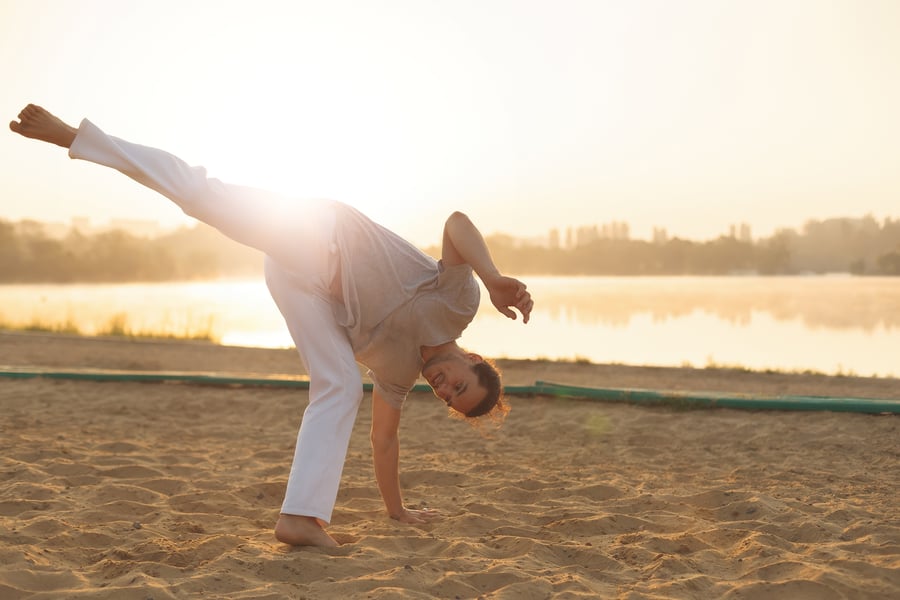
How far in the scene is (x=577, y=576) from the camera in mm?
2729

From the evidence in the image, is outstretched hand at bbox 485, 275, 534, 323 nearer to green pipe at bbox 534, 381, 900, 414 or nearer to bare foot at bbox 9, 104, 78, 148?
bare foot at bbox 9, 104, 78, 148

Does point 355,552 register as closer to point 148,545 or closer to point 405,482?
point 148,545

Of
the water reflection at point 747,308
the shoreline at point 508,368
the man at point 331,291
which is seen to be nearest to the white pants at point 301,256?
the man at point 331,291

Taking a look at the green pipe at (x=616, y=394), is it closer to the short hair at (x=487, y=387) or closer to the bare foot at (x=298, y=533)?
the short hair at (x=487, y=387)

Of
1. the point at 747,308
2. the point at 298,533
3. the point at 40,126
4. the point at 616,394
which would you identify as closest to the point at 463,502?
the point at 298,533

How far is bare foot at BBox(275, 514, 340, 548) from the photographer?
2.98 metres

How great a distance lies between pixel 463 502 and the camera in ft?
12.7

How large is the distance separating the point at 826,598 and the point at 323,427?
6.03 ft

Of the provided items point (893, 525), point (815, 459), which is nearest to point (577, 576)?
point (893, 525)

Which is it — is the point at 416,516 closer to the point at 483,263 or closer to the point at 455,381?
the point at 455,381

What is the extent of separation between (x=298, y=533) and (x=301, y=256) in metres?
1.08

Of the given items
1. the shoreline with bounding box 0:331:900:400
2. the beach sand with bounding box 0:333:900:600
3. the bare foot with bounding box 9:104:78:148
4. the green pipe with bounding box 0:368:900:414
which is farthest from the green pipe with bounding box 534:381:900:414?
the bare foot with bounding box 9:104:78:148

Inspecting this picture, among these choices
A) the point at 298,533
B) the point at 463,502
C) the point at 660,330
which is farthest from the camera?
the point at 660,330

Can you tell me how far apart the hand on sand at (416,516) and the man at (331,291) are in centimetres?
51
